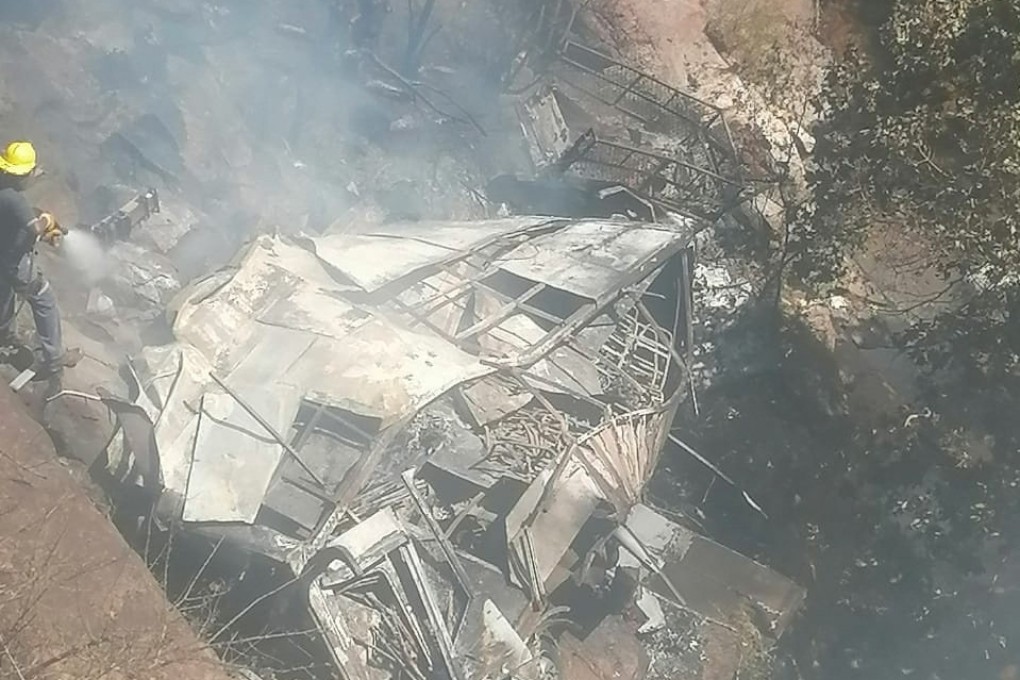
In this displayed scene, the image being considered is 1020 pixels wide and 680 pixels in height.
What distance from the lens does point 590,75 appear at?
10875 millimetres

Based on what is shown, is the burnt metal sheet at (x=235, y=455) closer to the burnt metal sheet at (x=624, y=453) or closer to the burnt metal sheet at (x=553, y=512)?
the burnt metal sheet at (x=553, y=512)

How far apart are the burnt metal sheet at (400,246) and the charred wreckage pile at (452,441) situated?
0.03 metres

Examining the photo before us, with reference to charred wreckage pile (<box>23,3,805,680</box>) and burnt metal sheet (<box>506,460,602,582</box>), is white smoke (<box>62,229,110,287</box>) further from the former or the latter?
burnt metal sheet (<box>506,460,602,582</box>)

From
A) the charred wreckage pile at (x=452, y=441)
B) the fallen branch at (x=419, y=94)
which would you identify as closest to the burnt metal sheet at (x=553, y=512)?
the charred wreckage pile at (x=452, y=441)

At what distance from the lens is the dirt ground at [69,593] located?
473cm

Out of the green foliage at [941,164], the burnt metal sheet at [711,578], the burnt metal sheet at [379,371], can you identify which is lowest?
the burnt metal sheet at [711,578]

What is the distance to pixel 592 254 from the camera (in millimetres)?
Answer: 7957

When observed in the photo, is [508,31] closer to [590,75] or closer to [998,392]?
[590,75]

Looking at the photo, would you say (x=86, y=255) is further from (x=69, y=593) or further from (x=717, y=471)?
(x=717, y=471)

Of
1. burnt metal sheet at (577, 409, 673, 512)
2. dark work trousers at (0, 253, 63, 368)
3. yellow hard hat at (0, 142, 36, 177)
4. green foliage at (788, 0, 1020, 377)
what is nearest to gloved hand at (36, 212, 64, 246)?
dark work trousers at (0, 253, 63, 368)

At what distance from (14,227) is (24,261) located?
0.84 ft

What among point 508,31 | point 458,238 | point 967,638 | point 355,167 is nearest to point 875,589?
point 967,638

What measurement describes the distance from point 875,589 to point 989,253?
3.12 metres

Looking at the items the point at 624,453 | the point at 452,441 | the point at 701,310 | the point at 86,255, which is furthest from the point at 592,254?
the point at 86,255
